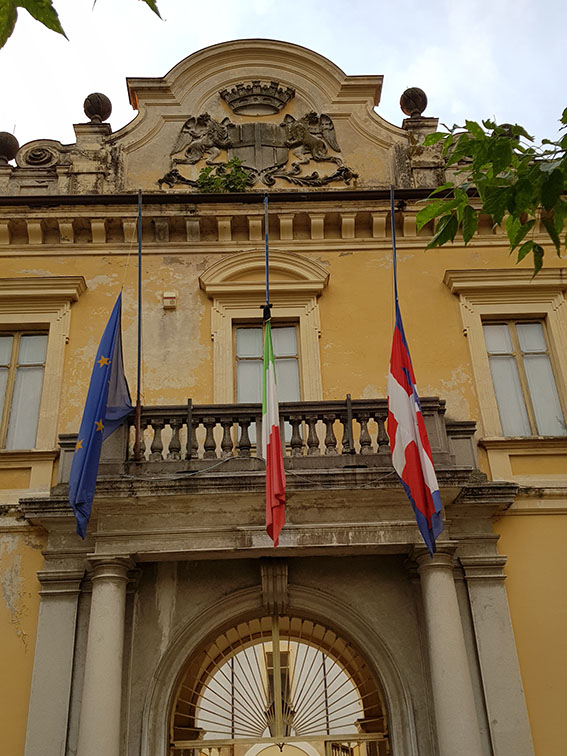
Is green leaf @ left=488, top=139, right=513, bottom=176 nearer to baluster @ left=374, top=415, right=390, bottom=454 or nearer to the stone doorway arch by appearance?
baluster @ left=374, top=415, right=390, bottom=454

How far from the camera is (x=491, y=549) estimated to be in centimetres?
960

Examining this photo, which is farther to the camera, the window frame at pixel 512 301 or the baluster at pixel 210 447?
the window frame at pixel 512 301

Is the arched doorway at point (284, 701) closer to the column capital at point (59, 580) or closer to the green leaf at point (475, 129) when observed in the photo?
the column capital at point (59, 580)

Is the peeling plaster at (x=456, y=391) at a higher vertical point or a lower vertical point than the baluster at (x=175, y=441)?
higher

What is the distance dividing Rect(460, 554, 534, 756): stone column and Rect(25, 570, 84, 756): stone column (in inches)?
174

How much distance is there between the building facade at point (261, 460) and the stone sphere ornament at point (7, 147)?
3 centimetres

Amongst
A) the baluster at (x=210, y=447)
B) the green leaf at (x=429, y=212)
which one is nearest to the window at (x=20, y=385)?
the baluster at (x=210, y=447)

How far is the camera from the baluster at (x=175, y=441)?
30.9 feet

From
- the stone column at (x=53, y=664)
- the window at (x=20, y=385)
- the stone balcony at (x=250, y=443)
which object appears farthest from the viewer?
the window at (x=20, y=385)

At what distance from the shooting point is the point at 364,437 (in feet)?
31.0

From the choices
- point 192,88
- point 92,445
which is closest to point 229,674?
point 92,445

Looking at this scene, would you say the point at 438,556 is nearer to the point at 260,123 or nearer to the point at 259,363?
the point at 259,363

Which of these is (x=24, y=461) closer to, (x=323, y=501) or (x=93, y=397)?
(x=93, y=397)

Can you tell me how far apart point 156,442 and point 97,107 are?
6551 mm
